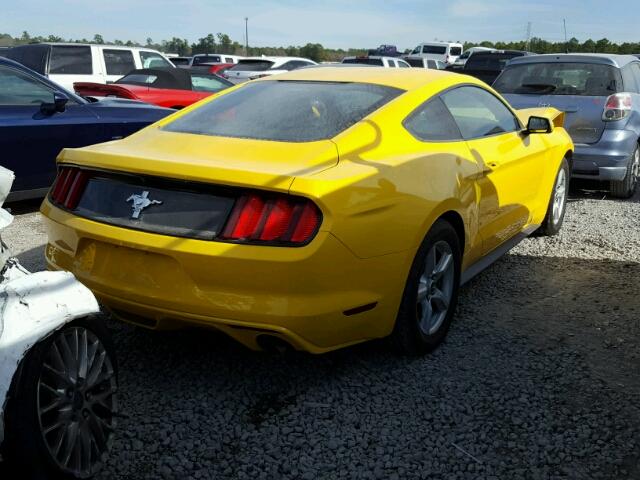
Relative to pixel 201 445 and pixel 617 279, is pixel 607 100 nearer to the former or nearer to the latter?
pixel 617 279

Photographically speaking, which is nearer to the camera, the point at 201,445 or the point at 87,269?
the point at 201,445

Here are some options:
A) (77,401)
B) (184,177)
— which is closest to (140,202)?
(184,177)

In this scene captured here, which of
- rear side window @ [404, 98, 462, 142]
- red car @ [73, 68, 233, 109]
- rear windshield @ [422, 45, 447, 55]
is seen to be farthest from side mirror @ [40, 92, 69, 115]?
rear windshield @ [422, 45, 447, 55]

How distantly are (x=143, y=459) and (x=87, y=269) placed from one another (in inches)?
35.5

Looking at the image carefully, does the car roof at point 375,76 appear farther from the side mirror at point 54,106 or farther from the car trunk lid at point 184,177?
the side mirror at point 54,106

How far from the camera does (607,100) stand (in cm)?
736

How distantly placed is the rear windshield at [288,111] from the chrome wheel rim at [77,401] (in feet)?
4.51

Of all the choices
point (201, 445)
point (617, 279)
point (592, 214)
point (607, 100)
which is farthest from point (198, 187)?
point (607, 100)

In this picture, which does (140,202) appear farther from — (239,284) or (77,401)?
(77,401)

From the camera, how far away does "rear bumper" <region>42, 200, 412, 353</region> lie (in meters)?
2.79

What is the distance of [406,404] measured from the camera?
314cm

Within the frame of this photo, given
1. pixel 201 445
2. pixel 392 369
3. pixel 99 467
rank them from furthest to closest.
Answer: pixel 392 369 < pixel 201 445 < pixel 99 467

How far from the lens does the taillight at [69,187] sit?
10.7 feet

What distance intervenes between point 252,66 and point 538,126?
15.8 meters
